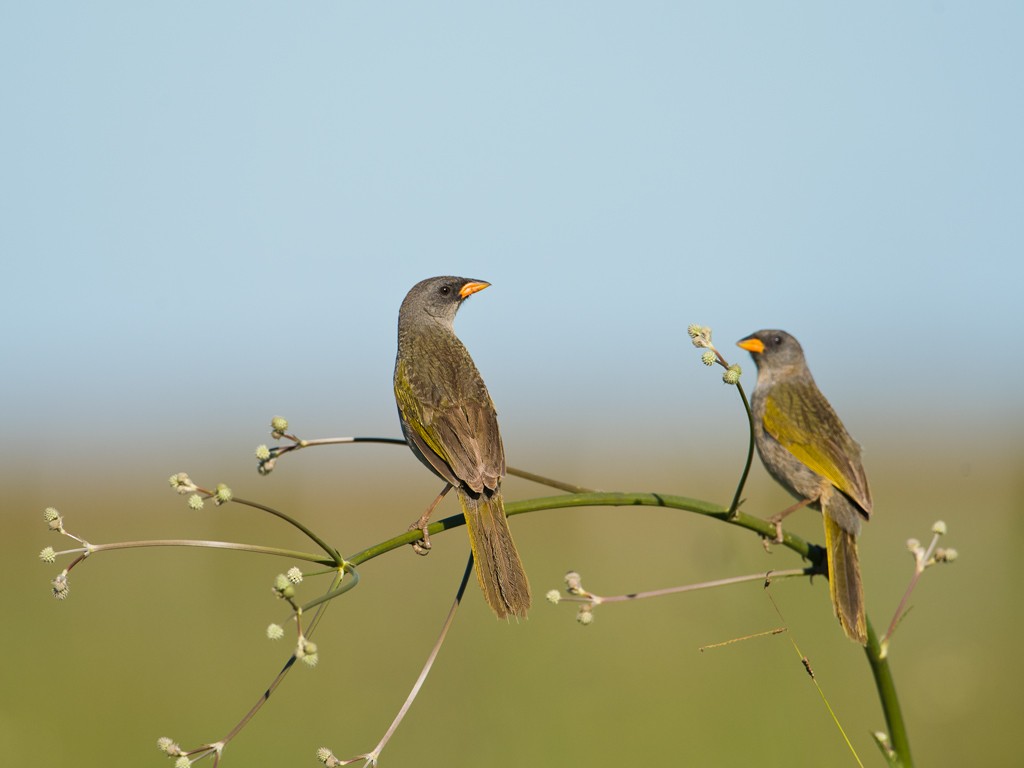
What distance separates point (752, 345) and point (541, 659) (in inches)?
309

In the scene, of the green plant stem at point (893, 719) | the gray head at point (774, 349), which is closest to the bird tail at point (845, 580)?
the green plant stem at point (893, 719)

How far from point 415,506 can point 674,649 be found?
1758cm

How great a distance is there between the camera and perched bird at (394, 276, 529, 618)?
3.70 metres

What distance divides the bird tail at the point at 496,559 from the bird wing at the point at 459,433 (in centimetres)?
17

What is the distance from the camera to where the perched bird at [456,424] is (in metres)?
3.70

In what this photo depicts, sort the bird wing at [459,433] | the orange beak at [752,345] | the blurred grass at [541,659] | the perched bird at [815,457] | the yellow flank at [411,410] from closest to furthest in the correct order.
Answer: the perched bird at [815,457], the bird wing at [459,433], the yellow flank at [411,410], the orange beak at [752,345], the blurred grass at [541,659]

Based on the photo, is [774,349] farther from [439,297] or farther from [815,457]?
[439,297]

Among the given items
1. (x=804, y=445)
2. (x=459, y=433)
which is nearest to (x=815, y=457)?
(x=804, y=445)

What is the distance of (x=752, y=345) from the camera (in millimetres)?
5766

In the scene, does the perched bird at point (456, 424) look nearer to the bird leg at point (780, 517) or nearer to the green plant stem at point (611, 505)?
the green plant stem at point (611, 505)

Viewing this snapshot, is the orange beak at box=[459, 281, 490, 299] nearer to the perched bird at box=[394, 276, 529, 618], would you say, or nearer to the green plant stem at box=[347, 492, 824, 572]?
the perched bird at box=[394, 276, 529, 618]

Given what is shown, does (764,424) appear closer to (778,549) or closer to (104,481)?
(778,549)

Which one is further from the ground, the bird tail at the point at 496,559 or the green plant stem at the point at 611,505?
the green plant stem at the point at 611,505

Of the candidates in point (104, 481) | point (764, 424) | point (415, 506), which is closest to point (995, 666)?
Result: point (764, 424)
